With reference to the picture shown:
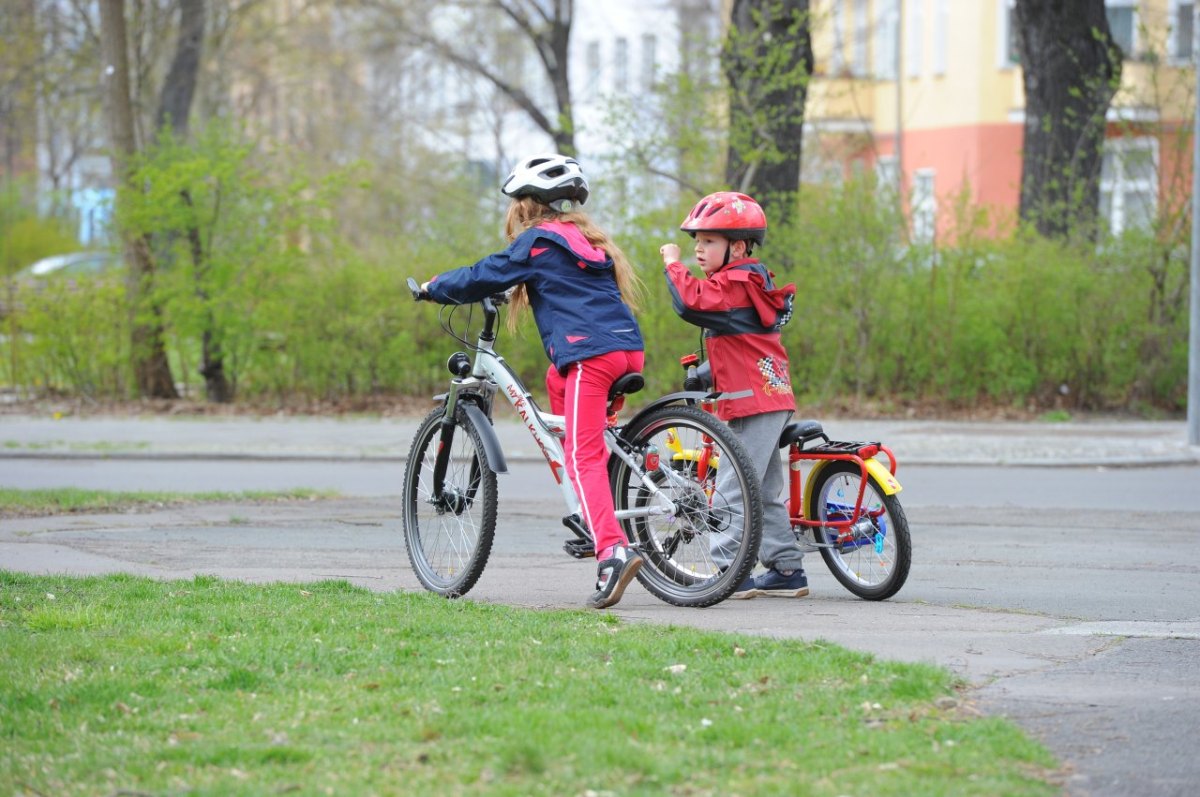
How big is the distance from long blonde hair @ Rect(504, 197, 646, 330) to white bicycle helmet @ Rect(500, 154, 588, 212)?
0.13ft

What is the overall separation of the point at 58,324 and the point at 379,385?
12.7ft

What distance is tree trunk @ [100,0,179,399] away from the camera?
2014cm

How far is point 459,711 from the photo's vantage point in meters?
5.00

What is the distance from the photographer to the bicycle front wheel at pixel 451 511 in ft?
24.4

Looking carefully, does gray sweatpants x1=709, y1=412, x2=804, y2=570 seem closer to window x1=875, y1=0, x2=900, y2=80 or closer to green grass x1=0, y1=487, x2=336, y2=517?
green grass x1=0, y1=487, x2=336, y2=517

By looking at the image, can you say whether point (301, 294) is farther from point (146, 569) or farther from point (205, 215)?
point (146, 569)

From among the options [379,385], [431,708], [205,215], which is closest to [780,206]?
[379,385]

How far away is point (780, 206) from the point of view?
62.9 ft

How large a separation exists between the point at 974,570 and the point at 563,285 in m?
2.79

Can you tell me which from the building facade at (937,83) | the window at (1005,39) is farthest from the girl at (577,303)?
the window at (1005,39)

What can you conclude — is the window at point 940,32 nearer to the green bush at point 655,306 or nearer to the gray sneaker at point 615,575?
the green bush at point 655,306

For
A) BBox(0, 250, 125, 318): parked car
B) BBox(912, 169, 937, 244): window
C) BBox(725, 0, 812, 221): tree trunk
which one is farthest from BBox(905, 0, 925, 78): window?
BBox(0, 250, 125, 318): parked car

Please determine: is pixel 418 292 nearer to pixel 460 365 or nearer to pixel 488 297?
pixel 488 297

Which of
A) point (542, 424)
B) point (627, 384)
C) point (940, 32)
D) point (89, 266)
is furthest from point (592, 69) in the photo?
point (627, 384)
